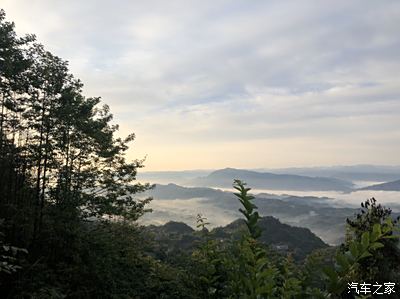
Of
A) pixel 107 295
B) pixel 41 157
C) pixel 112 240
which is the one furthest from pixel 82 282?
pixel 41 157

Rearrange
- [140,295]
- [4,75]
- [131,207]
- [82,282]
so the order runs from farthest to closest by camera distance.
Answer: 1. [131,207]
2. [4,75]
3. [82,282]
4. [140,295]

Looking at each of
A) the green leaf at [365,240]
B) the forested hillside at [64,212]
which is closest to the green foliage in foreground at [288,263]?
the green leaf at [365,240]

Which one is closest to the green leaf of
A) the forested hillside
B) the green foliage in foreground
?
the green foliage in foreground

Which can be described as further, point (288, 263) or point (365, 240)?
point (288, 263)

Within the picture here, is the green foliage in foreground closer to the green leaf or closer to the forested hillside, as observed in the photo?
the green leaf

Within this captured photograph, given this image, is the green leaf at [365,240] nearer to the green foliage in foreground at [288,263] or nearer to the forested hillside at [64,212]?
the green foliage in foreground at [288,263]

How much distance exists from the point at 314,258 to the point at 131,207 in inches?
1008

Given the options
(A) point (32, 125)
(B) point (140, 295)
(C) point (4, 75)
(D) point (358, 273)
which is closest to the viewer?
(D) point (358, 273)

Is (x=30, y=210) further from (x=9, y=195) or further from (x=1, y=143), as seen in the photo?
(x=1, y=143)

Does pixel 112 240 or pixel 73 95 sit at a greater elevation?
pixel 73 95

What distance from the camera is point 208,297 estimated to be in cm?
406

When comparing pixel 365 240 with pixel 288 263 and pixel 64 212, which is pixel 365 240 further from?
pixel 64 212

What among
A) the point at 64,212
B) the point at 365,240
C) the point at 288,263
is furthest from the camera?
the point at 64,212

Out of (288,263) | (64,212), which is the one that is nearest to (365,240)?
(288,263)
